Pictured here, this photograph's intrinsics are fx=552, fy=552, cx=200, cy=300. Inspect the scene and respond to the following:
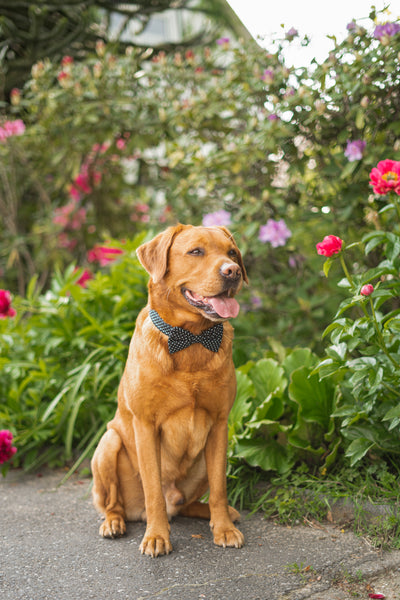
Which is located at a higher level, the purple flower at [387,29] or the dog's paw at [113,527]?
the purple flower at [387,29]

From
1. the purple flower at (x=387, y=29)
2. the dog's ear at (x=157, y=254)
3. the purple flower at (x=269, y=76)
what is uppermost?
the purple flower at (x=387, y=29)

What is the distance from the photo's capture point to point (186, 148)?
4.75m

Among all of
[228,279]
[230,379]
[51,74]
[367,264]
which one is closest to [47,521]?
[230,379]

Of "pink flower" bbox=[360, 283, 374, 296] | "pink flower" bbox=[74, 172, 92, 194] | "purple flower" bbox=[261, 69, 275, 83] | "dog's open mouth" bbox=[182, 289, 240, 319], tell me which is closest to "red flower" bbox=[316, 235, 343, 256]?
"pink flower" bbox=[360, 283, 374, 296]

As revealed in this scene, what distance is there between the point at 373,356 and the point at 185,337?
0.94 metres

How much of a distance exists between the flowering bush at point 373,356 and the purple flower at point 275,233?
47.6 inches

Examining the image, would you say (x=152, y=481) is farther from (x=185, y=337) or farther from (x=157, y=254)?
(x=157, y=254)

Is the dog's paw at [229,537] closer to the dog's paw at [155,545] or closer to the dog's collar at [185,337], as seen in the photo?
the dog's paw at [155,545]

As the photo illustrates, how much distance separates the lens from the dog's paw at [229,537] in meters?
2.50

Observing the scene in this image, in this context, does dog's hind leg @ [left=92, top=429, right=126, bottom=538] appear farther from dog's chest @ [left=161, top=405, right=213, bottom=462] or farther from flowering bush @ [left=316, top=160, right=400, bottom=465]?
flowering bush @ [left=316, top=160, right=400, bottom=465]

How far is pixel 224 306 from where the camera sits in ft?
7.66

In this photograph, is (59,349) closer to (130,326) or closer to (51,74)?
(130,326)

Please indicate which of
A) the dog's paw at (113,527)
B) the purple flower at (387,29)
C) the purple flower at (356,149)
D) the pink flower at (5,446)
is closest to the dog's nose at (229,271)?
the dog's paw at (113,527)

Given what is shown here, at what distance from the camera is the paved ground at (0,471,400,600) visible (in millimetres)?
2121
